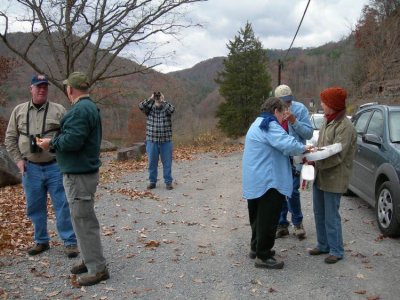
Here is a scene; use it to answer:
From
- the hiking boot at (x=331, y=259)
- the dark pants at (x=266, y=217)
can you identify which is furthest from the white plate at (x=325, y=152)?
the hiking boot at (x=331, y=259)

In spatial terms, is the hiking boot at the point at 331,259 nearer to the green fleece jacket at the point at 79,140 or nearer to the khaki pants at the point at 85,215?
the khaki pants at the point at 85,215

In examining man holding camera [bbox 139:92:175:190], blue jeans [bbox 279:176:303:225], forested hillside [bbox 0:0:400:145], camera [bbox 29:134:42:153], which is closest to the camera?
camera [bbox 29:134:42:153]

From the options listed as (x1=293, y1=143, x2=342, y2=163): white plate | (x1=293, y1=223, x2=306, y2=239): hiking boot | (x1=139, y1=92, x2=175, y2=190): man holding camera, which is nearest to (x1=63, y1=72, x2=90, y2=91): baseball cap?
(x1=293, y1=143, x2=342, y2=163): white plate

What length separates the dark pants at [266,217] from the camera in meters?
4.43

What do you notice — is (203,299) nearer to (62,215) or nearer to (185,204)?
(62,215)

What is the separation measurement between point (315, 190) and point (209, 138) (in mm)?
19379

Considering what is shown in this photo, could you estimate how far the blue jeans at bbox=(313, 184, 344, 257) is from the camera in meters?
4.71

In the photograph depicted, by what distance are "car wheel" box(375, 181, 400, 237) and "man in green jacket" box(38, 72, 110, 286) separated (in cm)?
360

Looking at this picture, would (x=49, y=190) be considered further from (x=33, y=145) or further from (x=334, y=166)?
(x=334, y=166)

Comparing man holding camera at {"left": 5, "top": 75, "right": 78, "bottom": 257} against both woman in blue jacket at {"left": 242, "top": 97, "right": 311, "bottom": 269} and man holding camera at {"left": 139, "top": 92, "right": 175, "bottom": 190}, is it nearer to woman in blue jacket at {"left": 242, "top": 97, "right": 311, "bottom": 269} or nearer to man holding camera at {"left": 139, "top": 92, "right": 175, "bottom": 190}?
woman in blue jacket at {"left": 242, "top": 97, "right": 311, "bottom": 269}

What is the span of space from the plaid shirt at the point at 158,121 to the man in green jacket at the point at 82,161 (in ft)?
15.4

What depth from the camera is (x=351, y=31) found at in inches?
1503

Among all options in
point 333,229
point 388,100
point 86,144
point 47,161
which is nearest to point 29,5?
point 47,161

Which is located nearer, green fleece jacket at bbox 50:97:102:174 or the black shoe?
green fleece jacket at bbox 50:97:102:174
